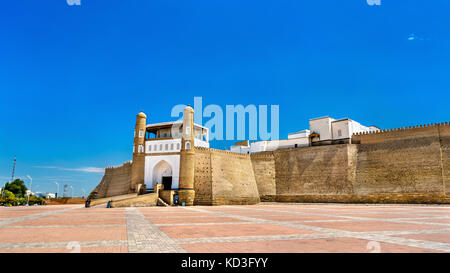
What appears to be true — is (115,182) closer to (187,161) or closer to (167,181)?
(167,181)

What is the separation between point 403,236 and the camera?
23.5 feet

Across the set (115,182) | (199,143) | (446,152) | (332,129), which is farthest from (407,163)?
(115,182)

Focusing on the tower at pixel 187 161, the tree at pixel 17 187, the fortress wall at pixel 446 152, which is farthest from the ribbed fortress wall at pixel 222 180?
the tree at pixel 17 187

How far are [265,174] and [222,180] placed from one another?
6.97 meters

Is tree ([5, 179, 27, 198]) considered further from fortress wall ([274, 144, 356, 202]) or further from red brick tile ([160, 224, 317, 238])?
red brick tile ([160, 224, 317, 238])

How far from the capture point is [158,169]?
32.8 meters

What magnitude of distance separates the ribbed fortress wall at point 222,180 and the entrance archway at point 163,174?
424 centimetres

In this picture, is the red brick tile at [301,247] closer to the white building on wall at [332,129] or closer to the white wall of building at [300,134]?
the white building on wall at [332,129]

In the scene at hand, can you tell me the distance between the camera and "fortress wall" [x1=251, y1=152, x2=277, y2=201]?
33.9 metres

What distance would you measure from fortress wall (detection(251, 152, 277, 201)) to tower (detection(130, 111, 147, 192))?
43.6 ft

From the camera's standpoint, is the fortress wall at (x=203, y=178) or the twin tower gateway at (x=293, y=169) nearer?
the twin tower gateway at (x=293, y=169)

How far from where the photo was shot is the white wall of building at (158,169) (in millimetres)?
30781
